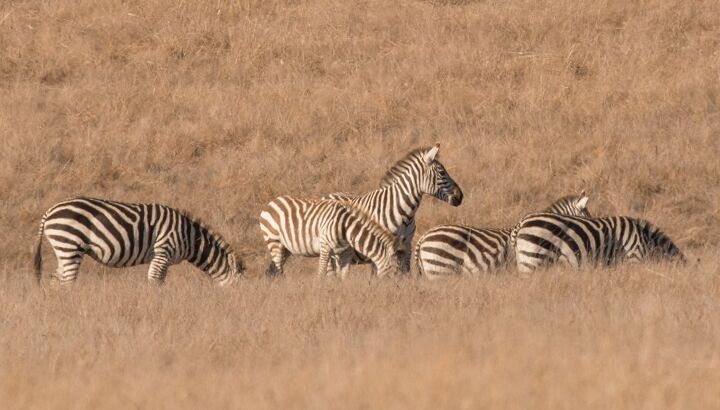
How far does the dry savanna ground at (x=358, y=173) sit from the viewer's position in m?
7.53

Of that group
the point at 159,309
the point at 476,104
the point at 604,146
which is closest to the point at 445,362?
the point at 159,309

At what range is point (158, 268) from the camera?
12.7 meters

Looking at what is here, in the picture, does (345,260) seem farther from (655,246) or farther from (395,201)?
(655,246)

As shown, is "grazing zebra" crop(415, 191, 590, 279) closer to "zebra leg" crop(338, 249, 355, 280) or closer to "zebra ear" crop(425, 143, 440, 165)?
"zebra leg" crop(338, 249, 355, 280)

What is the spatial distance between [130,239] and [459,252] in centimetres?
352

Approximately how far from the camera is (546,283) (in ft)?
35.6

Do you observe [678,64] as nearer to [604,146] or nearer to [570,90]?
[570,90]

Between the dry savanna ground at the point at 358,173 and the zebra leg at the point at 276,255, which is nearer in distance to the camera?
the dry savanna ground at the point at 358,173

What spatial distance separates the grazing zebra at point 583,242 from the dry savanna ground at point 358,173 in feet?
1.17

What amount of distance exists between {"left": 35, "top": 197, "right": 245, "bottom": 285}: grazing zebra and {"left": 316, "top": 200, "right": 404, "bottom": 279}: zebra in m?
1.03

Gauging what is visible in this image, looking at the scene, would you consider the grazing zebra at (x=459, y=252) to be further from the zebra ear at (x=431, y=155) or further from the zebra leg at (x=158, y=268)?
the zebra leg at (x=158, y=268)

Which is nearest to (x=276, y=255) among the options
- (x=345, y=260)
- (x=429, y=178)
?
(x=345, y=260)

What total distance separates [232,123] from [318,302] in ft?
29.8

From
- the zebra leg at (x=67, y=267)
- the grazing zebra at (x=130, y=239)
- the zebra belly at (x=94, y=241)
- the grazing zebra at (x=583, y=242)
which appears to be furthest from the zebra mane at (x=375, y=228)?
the zebra leg at (x=67, y=267)
